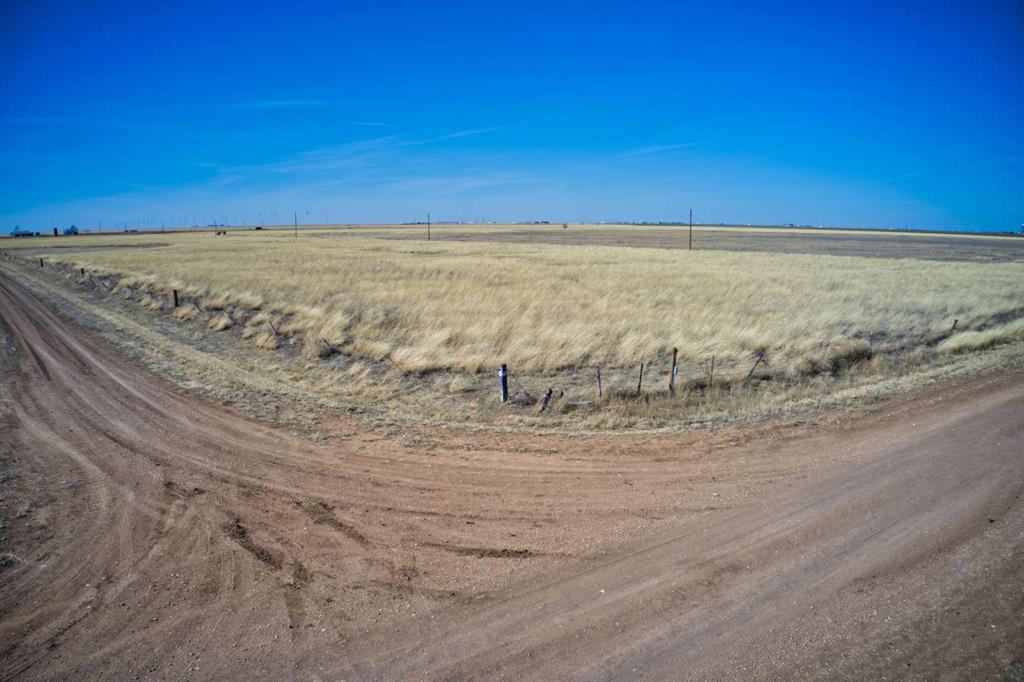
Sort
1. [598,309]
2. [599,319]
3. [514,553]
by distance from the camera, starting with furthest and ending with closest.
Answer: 1. [598,309]
2. [599,319]
3. [514,553]

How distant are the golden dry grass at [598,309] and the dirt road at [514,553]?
19.9 feet

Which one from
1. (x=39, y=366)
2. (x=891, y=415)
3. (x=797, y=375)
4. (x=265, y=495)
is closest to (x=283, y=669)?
(x=265, y=495)

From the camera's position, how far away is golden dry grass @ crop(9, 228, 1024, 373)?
55.3 ft

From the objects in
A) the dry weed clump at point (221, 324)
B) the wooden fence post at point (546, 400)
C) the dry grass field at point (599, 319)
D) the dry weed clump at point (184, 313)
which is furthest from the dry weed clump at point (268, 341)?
the wooden fence post at point (546, 400)

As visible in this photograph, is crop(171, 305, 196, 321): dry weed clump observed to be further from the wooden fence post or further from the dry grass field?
the wooden fence post

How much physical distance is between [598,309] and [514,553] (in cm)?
1790

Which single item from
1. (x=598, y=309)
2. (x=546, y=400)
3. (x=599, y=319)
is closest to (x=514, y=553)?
(x=546, y=400)

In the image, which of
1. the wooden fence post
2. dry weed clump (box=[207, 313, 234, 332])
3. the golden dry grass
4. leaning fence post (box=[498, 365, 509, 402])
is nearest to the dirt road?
the wooden fence post

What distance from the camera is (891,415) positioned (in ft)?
37.5

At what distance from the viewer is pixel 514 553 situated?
6625mm

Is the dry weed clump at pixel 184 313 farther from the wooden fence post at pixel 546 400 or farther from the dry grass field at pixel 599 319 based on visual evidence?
the wooden fence post at pixel 546 400

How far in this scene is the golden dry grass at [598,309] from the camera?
55.3 ft

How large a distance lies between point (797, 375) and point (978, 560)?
29.9 feet

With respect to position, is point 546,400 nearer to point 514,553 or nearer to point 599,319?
point 514,553
